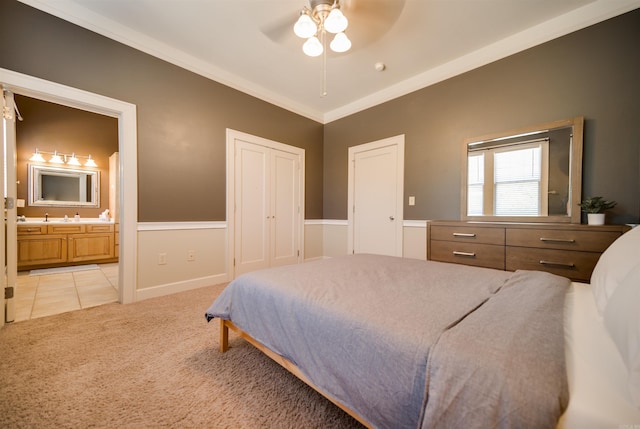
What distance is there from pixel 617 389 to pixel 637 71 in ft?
9.24

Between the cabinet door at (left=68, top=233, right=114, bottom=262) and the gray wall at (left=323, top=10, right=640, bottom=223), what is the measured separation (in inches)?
197

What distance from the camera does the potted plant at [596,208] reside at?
1.92 m

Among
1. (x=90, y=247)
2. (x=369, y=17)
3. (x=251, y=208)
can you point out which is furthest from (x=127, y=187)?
(x=90, y=247)

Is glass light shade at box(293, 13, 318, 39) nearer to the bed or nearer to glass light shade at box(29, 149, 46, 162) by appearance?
the bed

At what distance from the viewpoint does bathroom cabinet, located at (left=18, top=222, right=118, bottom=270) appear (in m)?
3.58

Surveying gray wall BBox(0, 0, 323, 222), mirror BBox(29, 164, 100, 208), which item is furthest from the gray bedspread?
mirror BBox(29, 164, 100, 208)

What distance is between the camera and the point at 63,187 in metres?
4.36

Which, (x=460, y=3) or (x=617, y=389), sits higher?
(x=460, y=3)

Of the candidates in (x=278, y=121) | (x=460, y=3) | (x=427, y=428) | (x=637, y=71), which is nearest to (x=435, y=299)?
(x=427, y=428)

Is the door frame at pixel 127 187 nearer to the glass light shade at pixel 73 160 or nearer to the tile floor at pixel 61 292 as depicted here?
the tile floor at pixel 61 292

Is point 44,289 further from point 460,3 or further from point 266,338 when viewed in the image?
point 460,3

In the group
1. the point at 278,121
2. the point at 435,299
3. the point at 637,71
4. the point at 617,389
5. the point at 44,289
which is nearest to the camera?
the point at 617,389

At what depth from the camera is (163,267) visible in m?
2.63

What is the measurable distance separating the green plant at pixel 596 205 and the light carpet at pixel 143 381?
249 centimetres
